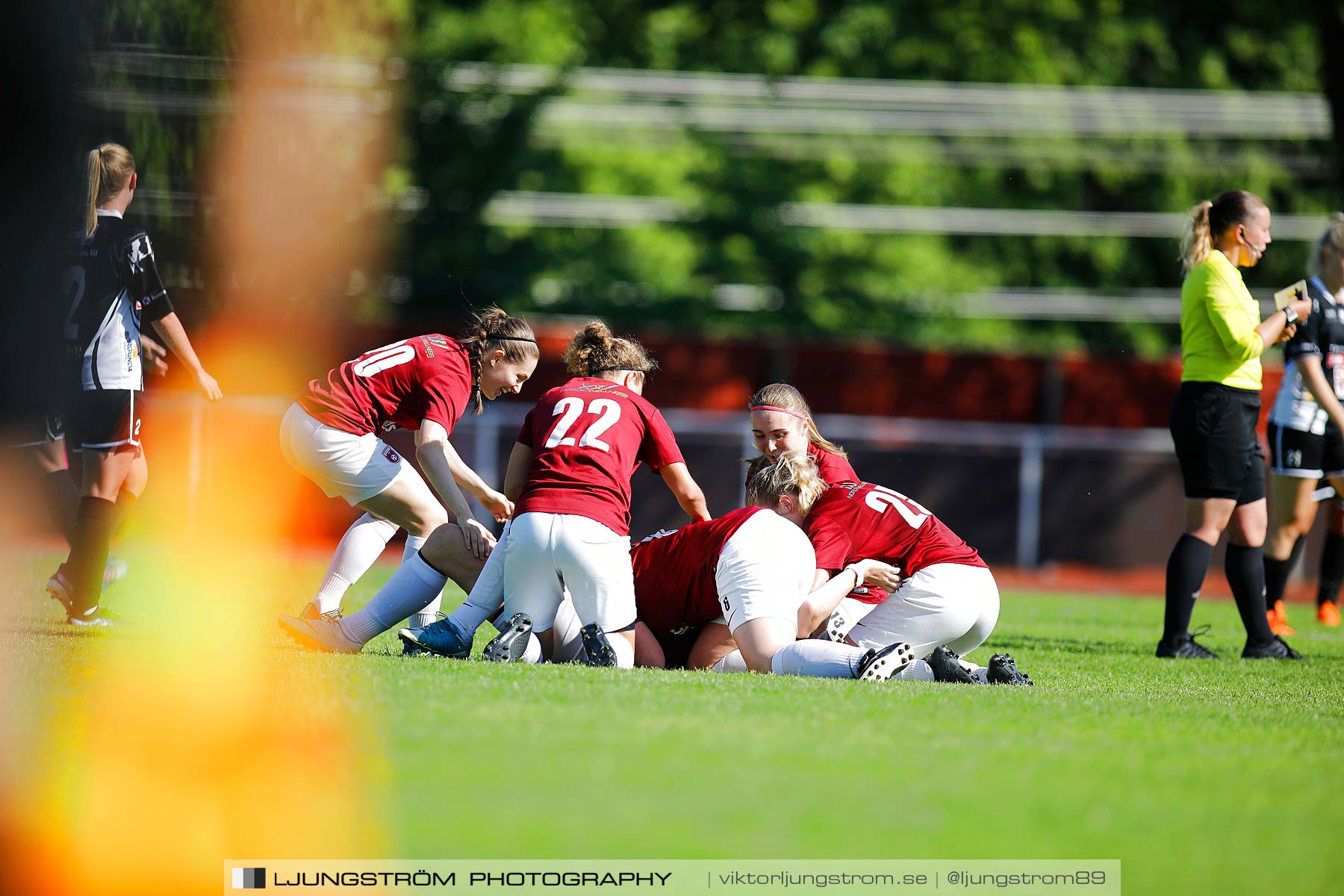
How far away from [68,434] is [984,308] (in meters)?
23.7

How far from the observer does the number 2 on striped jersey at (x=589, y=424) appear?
18.5 feet

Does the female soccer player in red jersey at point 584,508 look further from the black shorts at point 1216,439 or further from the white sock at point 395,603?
the black shorts at point 1216,439

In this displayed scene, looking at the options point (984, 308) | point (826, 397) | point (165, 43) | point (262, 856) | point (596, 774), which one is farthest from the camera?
point (984, 308)

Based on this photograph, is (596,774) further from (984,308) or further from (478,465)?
(984,308)

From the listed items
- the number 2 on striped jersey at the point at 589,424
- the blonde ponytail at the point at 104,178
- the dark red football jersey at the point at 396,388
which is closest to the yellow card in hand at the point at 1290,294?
the number 2 on striped jersey at the point at 589,424

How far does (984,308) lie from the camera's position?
28281mm

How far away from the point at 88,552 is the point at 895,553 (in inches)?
138

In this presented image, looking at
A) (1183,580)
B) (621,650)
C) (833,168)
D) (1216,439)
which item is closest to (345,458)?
(621,650)

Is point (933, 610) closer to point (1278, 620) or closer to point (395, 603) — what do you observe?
point (395, 603)

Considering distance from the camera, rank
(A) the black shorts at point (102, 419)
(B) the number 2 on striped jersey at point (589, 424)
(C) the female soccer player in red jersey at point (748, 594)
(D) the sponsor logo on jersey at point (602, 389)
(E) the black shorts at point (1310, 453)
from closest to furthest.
Result: (C) the female soccer player in red jersey at point (748, 594) → (B) the number 2 on striped jersey at point (589, 424) → (D) the sponsor logo on jersey at point (602, 389) → (A) the black shorts at point (102, 419) → (E) the black shorts at point (1310, 453)

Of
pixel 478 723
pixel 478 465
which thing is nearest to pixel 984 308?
pixel 478 465

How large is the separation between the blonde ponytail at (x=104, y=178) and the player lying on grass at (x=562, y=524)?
7.39 feet

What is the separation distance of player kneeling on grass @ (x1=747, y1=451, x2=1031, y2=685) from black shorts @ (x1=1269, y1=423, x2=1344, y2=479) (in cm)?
340

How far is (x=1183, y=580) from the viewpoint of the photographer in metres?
7.02
